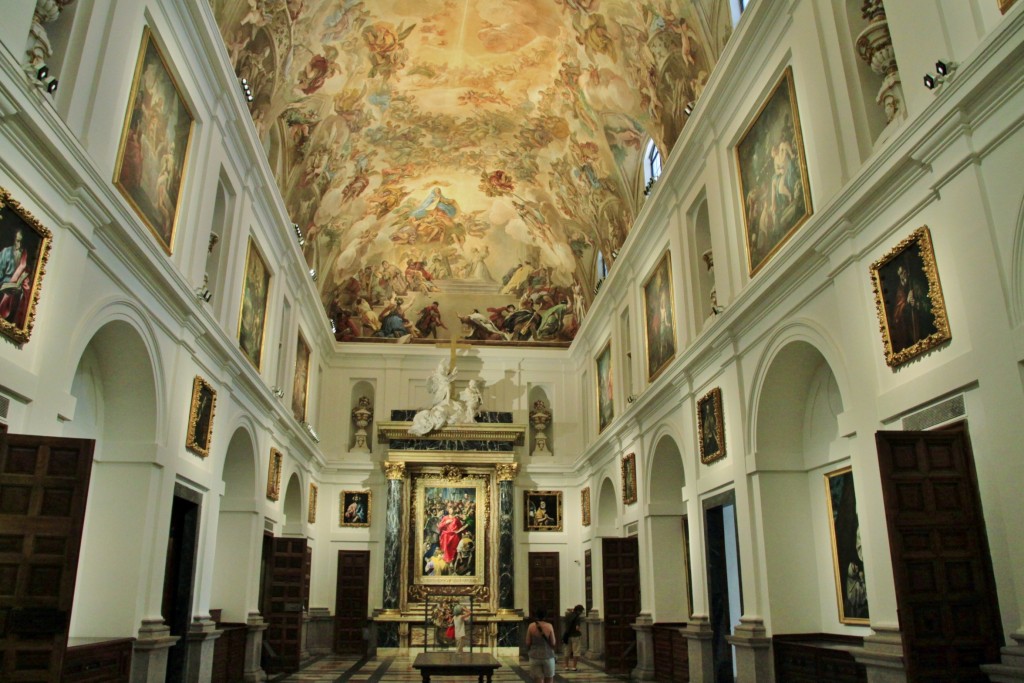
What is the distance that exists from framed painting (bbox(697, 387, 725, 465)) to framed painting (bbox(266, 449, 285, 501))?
28.6 feet

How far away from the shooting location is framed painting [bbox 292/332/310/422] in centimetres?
2005

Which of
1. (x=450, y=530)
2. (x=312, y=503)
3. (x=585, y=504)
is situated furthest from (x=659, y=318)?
(x=312, y=503)

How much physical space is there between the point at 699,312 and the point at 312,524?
540 inches

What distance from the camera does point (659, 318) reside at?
16.0 metres

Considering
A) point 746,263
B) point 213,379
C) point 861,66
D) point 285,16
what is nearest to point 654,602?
point 746,263

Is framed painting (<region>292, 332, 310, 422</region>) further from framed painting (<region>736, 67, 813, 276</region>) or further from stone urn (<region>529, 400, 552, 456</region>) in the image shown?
framed painting (<region>736, 67, 813, 276</region>)

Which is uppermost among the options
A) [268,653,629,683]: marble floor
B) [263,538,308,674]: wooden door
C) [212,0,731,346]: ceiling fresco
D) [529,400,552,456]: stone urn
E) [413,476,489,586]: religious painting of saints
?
[212,0,731,346]: ceiling fresco

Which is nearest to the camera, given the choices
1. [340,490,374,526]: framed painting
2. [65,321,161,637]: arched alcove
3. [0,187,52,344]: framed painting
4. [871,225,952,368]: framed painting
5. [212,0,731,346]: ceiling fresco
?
[0,187,52,344]: framed painting

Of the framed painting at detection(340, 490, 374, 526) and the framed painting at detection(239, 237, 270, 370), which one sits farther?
the framed painting at detection(340, 490, 374, 526)

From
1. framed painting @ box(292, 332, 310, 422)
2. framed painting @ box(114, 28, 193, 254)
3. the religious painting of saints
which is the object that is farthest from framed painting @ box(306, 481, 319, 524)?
framed painting @ box(114, 28, 193, 254)

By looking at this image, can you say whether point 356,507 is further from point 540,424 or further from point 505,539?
point 540,424

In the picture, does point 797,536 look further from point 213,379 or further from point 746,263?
point 213,379

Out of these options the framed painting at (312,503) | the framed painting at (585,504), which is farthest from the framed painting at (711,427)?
the framed painting at (312,503)

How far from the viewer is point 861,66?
8.72 meters
